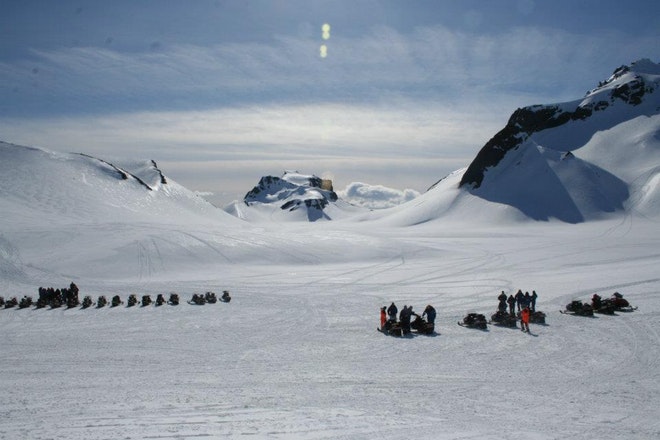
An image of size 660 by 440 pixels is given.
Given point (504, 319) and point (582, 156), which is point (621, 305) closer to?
point (504, 319)

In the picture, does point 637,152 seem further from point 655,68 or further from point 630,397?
point 630,397

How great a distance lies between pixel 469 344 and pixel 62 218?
62.1m

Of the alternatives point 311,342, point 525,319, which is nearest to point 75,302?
point 311,342

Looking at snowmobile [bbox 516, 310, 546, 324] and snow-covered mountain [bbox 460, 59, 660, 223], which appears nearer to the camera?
snowmobile [bbox 516, 310, 546, 324]

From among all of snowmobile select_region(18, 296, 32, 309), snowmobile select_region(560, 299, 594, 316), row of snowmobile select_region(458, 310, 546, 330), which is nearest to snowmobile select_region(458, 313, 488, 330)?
row of snowmobile select_region(458, 310, 546, 330)

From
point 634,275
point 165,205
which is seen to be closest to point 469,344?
point 634,275

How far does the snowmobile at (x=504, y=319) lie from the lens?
20.6 metres

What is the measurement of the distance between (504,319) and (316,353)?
9.39 m

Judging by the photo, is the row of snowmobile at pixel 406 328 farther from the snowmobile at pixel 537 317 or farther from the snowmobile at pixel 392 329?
the snowmobile at pixel 537 317

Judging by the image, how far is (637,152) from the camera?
107188mm

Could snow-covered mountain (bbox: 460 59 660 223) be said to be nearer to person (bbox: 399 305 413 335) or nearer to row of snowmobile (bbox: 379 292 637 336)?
row of snowmobile (bbox: 379 292 637 336)

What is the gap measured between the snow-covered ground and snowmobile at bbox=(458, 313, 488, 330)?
1.46 ft

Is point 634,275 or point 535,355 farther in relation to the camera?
point 634,275

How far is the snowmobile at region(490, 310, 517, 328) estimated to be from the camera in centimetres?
2058
